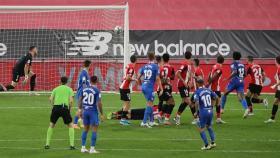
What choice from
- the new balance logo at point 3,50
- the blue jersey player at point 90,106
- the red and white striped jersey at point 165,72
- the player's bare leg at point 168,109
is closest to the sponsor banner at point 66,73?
the new balance logo at point 3,50

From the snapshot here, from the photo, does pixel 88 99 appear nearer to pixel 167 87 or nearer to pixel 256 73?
pixel 167 87

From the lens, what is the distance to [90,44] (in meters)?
32.8

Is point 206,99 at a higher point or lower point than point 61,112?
→ higher

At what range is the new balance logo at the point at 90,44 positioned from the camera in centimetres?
3272

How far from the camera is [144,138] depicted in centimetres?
1909

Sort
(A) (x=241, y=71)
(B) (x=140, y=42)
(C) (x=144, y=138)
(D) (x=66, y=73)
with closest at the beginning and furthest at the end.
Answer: (C) (x=144, y=138)
(A) (x=241, y=71)
(D) (x=66, y=73)
(B) (x=140, y=42)

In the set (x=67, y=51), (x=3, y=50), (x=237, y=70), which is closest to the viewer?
(x=237, y=70)

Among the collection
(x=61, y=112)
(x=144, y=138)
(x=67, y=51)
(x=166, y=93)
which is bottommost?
(x=144, y=138)

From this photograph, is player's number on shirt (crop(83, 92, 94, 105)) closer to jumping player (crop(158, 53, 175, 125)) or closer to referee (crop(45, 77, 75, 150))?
referee (crop(45, 77, 75, 150))

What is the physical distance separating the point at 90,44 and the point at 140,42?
334 cm

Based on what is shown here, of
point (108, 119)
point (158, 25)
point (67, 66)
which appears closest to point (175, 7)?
point (158, 25)

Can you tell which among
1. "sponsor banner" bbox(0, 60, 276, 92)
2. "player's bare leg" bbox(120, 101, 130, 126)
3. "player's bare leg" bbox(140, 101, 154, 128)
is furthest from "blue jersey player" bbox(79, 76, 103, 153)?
"sponsor banner" bbox(0, 60, 276, 92)

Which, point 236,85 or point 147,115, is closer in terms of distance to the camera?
point 147,115

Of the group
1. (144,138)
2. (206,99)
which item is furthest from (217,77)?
(206,99)
